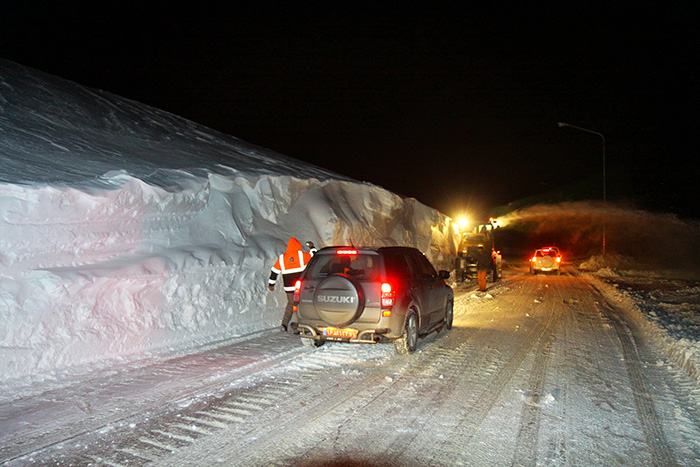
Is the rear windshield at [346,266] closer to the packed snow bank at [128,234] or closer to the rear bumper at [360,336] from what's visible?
the rear bumper at [360,336]

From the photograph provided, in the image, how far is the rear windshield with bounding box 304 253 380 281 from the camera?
7609 mm

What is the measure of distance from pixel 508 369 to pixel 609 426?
215 centimetres

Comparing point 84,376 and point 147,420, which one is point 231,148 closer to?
point 84,376

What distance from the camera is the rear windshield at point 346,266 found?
25.0 ft

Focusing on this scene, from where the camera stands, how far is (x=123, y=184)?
31.7 feet

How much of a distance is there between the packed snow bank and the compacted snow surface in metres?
0.04

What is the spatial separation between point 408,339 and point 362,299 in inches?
47.1

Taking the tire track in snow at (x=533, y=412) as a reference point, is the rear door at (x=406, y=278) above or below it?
above

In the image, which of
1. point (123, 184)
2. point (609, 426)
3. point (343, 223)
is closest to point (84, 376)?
point (123, 184)

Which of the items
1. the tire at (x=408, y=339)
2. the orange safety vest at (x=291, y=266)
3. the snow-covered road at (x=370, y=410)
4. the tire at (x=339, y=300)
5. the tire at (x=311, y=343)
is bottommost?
the snow-covered road at (x=370, y=410)

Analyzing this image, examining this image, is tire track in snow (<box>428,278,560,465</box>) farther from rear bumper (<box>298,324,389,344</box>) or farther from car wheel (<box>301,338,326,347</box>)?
car wheel (<box>301,338,326,347</box>)

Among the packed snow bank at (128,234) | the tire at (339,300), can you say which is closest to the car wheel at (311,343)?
the tire at (339,300)

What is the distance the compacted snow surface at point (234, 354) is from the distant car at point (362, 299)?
436 mm

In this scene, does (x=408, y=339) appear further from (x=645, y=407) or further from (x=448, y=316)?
(x=645, y=407)
